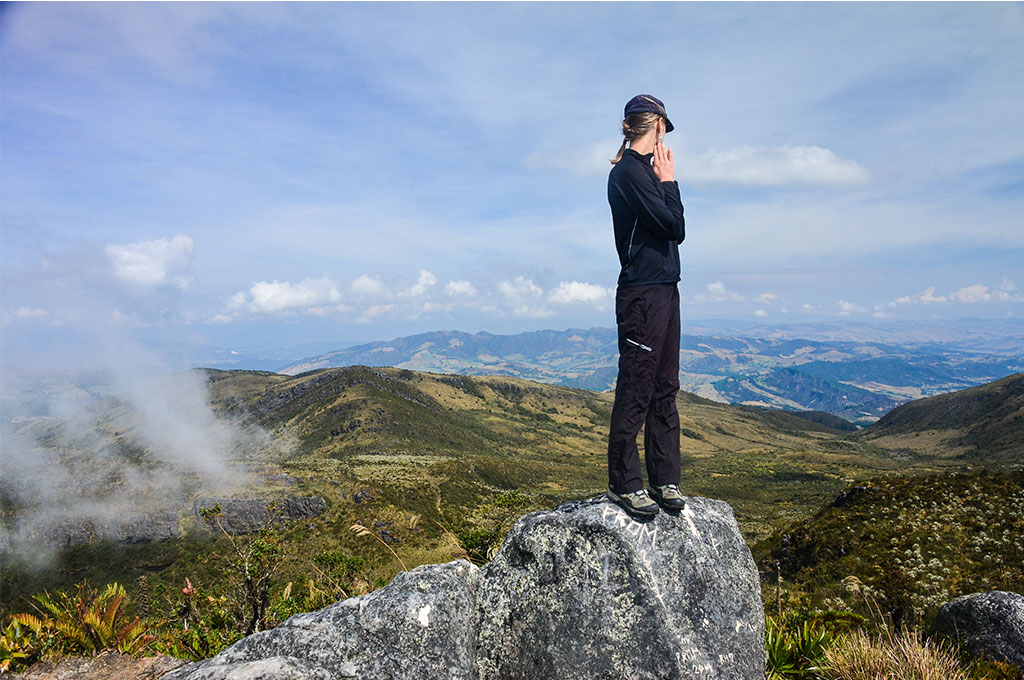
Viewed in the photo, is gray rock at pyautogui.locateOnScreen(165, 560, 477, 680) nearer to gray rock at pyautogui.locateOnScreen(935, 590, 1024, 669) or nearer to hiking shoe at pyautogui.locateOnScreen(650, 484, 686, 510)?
hiking shoe at pyautogui.locateOnScreen(650, 484, 686, 510)

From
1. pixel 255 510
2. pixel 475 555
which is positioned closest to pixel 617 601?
pixel 475 555

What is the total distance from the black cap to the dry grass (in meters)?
8.25

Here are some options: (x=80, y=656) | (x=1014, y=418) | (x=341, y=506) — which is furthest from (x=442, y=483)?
(x=1014, y=418)

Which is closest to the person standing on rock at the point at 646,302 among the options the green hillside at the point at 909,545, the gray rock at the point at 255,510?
the green hillside at the point at 909,545

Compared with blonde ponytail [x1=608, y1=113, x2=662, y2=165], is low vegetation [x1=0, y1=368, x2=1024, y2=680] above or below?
below

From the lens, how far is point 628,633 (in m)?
5.79

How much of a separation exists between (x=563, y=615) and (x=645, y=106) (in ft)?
22.0

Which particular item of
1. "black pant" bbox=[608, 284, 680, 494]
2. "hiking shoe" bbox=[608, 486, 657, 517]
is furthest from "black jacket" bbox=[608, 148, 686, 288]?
"hiking shoe" bbox=[608, 486, 657, 517]

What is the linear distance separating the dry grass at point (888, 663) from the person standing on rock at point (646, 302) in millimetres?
3655

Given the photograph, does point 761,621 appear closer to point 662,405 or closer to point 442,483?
point 662,405

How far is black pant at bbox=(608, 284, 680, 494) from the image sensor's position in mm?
6457

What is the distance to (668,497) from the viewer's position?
21.6 feet

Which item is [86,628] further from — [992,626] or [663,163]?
[992,626]

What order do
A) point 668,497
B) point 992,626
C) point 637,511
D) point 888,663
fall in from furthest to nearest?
1. point 992,626
2. point 888,663
3. point 668,497
4. point 637,511
